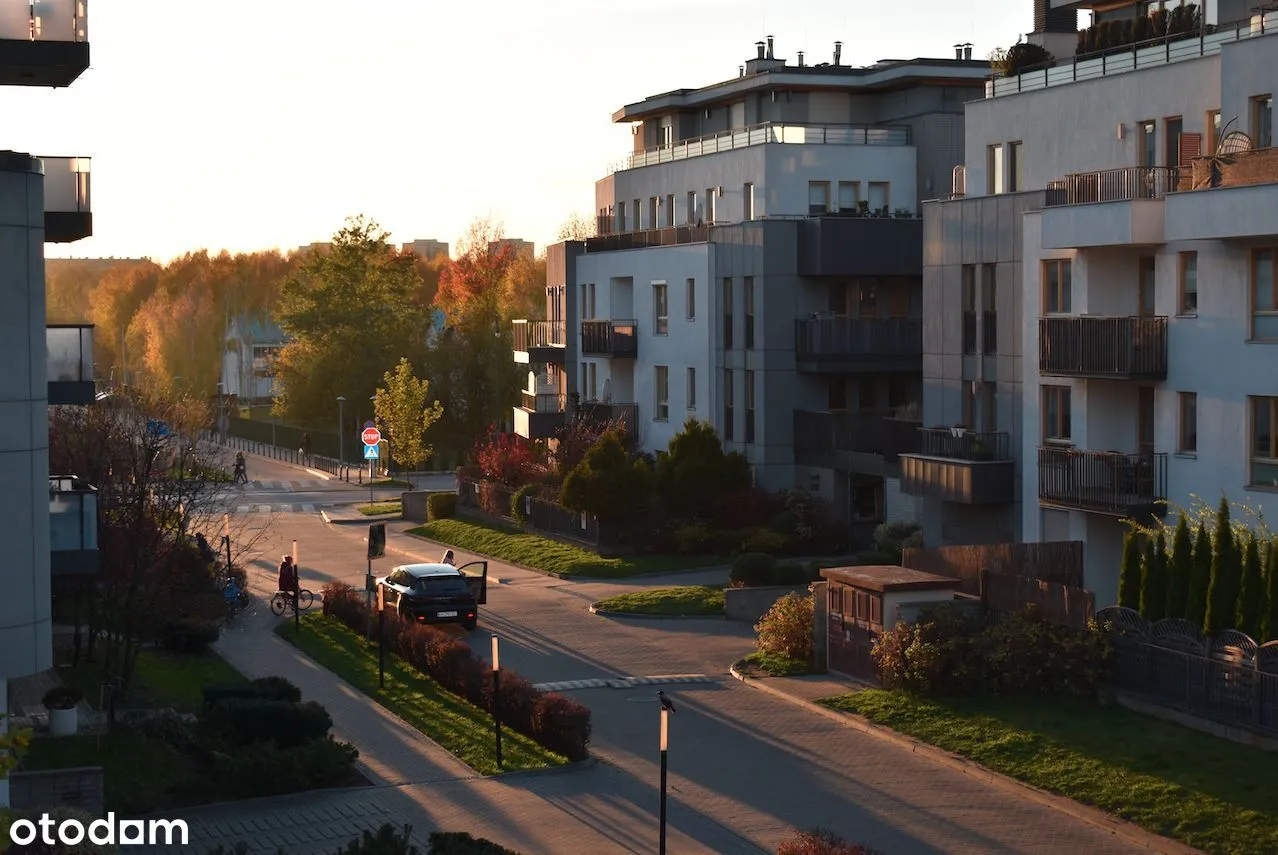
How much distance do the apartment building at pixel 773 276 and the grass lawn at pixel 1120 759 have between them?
18.8 meters

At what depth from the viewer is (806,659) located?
31188 millimetres

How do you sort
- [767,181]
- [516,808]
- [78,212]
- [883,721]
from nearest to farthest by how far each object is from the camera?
[516,808] < [78,212] < [883,721] < [767,181]

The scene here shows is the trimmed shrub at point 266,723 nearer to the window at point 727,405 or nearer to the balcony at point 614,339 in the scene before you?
the window at point 727,405

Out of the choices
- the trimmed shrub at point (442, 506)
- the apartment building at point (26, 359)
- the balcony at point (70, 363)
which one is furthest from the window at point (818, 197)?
the apartment building at point (26, 359)

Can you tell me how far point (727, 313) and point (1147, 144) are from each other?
18.1 m

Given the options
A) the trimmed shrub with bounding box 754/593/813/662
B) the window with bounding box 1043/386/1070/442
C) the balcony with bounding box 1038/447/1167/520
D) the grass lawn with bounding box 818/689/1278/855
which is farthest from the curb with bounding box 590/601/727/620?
the grass lawn with bounding box 818/689/1278/855

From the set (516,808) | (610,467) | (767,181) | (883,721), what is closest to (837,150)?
(767,181)

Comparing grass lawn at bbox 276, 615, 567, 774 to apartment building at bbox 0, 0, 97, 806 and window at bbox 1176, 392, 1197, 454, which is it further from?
window at bbox 1176, 392, 1197, 454

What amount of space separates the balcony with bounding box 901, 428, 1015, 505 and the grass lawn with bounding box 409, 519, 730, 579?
772 centimetres

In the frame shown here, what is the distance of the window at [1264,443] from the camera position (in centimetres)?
2856

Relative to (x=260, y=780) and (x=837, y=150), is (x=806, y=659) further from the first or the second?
(x=837, y=150)

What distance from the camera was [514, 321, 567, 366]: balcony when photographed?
205 ft

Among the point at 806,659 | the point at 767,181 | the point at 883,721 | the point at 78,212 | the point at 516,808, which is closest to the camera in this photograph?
the point at 516,808

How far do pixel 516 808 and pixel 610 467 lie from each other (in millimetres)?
24827
